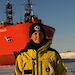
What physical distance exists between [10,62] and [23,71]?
786 inches

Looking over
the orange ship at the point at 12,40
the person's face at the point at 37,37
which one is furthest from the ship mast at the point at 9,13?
the person's face at the point at 37,37

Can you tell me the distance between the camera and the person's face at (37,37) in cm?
295

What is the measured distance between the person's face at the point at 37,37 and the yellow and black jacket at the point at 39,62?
81mm

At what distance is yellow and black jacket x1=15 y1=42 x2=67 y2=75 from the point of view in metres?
2.88

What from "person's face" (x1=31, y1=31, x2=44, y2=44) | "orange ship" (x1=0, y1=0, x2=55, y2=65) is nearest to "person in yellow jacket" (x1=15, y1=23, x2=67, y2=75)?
"person's face" (x1=31, y1=31, x2=44, y2=44)

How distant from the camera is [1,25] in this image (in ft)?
78.8

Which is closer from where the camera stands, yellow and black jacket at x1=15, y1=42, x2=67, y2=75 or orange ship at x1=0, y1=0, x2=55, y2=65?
yellow and black jacket at x1=15, y1=42, x2=67, y2=75

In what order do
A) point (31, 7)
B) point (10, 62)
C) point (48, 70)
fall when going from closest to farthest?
1. point (48, 70)
2. point (10, 62)
3. point (31, 7)

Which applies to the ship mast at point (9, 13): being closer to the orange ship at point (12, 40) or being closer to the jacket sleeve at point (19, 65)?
the orange ship at point (12, 40)

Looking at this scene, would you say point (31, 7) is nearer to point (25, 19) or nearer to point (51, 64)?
point (25, 19)

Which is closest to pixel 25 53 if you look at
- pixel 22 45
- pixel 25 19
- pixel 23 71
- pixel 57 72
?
pixel 23 71

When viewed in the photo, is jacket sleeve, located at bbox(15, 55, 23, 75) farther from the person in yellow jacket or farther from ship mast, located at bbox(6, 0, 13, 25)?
ship mast, located at bbox(6, 0, 13, 25)

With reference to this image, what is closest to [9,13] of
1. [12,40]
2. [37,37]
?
[12,40]

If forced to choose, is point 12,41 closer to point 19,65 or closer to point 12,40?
point 12,40
